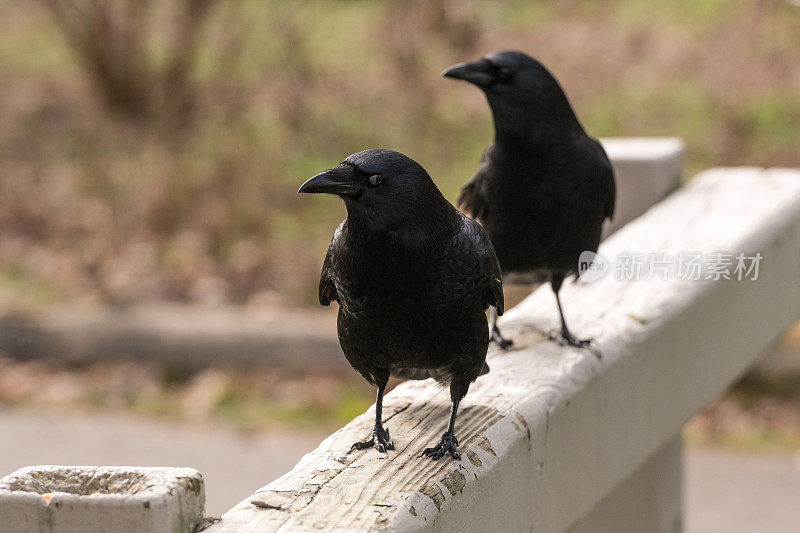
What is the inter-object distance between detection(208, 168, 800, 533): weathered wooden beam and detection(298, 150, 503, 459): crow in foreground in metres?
0.09

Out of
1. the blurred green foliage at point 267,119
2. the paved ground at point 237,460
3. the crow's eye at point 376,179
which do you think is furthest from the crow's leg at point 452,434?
the blurred green foliage at point 267,119

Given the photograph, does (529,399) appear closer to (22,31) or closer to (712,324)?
(712,324)

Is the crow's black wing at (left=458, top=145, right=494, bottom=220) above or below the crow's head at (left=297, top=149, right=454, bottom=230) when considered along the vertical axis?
below

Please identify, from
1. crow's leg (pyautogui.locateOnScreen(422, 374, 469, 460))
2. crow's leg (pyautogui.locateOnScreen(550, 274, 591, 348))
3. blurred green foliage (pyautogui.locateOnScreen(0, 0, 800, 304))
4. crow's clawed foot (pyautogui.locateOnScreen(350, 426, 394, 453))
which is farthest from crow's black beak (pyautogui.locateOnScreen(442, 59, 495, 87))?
blurred green foliage (pyautogui.locateOnScreen(0, 0, 800, 304))

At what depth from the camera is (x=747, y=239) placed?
3303 millimetres

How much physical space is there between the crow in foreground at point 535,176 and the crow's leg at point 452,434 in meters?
0.65

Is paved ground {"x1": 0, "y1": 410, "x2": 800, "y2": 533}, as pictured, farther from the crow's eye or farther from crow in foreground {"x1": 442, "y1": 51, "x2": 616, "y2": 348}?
the crow's eye

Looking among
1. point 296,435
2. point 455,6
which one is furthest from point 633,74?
point 296,435

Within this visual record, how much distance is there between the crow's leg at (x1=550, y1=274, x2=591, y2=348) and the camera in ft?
8.36

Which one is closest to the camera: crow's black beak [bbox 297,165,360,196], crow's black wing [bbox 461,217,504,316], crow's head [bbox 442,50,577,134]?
crow's black beak [bbox 297,165,360,196]

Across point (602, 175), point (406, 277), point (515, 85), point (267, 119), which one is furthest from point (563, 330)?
point (267, 119)

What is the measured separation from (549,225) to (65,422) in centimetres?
391

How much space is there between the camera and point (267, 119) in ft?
33.1

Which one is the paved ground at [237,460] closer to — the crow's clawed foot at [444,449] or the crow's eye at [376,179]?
the crow's clawed foot at [444,449]
